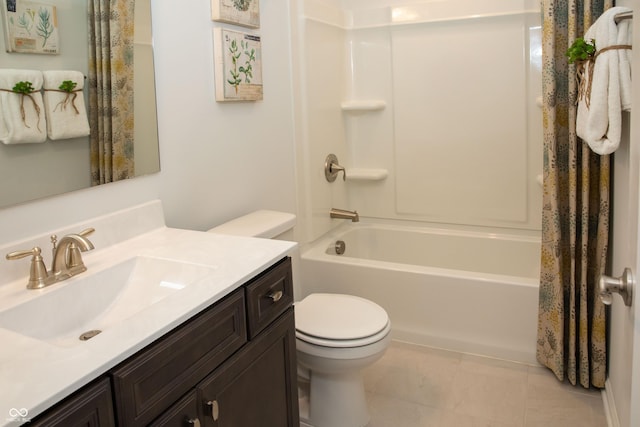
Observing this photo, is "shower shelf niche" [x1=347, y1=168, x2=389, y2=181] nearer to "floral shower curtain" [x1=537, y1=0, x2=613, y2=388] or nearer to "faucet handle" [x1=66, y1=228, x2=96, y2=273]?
"floral shower curtain" [x1=537, y1=0, x2=613, y2=388]

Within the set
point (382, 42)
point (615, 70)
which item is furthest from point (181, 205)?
point (382, 42)

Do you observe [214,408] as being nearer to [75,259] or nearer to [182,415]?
[182,415]

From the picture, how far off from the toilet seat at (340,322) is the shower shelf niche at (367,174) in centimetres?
124

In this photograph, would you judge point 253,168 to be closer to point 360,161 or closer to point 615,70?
point 360,161

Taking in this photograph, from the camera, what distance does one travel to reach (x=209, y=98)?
2158 millimetres

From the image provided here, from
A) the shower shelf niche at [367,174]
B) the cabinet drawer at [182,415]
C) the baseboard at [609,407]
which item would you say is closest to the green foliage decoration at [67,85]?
the cabinet drawer at [182,415]

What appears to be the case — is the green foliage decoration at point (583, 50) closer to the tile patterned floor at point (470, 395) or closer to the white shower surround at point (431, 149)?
the white shower surround at point (431, 149)

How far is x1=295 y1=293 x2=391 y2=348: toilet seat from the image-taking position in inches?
77.6

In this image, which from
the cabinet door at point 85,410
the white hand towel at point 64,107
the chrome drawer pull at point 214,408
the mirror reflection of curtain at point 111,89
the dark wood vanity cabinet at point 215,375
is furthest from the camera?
the mirror reflection of curtain at point 111,89

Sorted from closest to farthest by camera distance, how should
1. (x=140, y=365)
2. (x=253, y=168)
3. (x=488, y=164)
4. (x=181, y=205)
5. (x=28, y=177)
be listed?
(x=140, y=365), (x=28, y=177), (x=181, y=205), (x=253, y=168), (x=488, y=164)

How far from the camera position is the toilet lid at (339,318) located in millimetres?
1993

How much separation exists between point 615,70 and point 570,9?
0.49 meters

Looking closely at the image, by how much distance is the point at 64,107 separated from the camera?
1.53 m

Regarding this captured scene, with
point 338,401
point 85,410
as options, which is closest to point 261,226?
point 338,401
